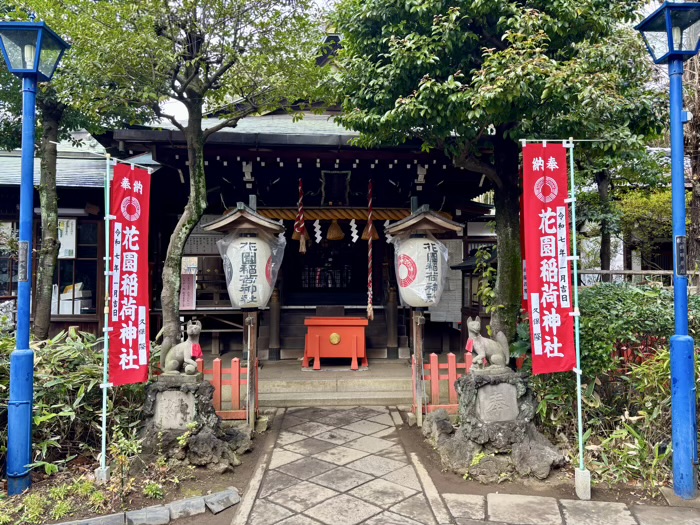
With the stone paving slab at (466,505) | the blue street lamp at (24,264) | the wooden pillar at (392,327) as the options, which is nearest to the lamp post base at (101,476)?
the blue street lamp at (24,264)

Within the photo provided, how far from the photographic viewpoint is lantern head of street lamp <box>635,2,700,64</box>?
3887 millimetres

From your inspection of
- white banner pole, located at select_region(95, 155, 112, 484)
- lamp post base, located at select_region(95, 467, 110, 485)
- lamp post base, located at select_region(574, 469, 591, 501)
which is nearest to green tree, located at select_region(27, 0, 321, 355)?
white banner pole, located at select_region(95, 155, 112, 484)

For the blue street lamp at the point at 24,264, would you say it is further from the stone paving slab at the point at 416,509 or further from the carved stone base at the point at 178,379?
the stone paving slab at the point at 416,509

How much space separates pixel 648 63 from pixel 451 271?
5.35 metres

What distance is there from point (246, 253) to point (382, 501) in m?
3.65

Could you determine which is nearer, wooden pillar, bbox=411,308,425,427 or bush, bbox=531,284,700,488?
bush, bbox=531,284,700,488

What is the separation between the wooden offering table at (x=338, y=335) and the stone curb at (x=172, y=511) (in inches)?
178

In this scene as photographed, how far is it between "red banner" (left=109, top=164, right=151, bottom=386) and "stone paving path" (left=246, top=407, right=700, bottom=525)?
6.20ft

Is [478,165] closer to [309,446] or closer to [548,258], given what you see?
[548,258]

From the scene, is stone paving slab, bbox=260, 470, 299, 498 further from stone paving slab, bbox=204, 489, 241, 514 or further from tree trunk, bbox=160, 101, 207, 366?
tree trunk, bbox=160, 101, 207, 366

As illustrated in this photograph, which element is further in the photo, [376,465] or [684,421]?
[376,465]

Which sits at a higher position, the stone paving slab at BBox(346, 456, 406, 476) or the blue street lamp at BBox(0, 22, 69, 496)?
the blue street lamp at BBox(0, 22, 69, 496)

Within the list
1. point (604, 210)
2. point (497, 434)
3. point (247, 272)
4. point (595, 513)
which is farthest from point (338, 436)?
point (604, 210)

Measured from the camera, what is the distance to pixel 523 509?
3.73 m
